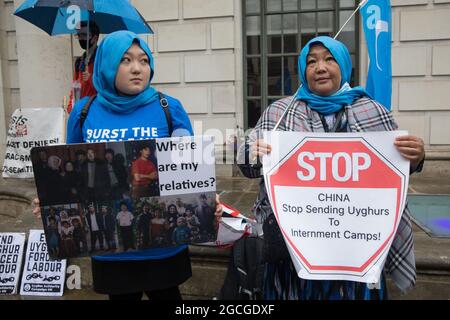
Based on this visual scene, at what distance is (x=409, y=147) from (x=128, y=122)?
1301mm

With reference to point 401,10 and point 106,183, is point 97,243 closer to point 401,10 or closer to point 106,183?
point 106,183

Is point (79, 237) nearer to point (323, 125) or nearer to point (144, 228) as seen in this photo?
point (144, 228)

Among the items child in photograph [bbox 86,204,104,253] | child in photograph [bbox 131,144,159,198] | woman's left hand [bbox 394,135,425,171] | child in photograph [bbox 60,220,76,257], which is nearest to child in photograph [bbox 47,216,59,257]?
child in photograph [bbox 60,220,76,257]

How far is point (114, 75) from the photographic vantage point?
6.17ft

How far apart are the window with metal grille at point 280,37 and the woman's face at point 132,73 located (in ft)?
20.2

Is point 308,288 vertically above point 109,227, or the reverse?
point 109,227

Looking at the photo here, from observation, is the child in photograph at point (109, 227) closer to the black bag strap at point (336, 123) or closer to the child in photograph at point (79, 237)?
the child in photograph at point (79, 237)

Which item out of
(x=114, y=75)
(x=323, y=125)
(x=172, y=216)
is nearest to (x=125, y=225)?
(x=172, y=216)

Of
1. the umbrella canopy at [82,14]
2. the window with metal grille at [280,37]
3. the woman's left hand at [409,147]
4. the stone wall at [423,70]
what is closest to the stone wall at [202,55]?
the window with metal grille at [280,37]

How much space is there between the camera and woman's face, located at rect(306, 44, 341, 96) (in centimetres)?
186

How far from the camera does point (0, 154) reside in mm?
8703

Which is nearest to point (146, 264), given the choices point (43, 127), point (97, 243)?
point (97, 243)

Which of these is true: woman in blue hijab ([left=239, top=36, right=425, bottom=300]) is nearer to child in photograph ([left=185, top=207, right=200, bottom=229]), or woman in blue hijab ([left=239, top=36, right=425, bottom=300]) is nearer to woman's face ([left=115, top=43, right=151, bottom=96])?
child in photograph ([left=185, top=207, right=200, bottom=229])

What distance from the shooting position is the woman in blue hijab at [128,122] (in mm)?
1888
